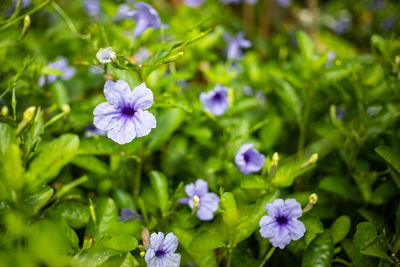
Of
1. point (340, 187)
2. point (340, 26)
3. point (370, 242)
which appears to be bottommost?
point (340, 26)

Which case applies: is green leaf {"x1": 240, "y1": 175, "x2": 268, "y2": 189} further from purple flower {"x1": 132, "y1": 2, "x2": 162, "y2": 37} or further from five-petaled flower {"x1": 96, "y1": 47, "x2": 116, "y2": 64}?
purple flower {"x1": 132, "y1": 2, "x2": 162, "y2": 37}

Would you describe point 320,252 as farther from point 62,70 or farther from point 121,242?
point 62,70

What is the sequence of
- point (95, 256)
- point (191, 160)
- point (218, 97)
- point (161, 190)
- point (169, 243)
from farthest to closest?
point (218, 97), point (191, 160), point (161, 190), point (169, 243), point (95, 256)

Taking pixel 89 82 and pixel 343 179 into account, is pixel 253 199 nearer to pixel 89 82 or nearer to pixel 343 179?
pixel 343 179

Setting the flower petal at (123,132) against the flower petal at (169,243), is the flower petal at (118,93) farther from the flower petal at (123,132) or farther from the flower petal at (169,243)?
the flower petal at (169,243)

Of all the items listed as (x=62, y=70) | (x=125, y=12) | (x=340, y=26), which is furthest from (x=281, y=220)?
(x=340, y=26)

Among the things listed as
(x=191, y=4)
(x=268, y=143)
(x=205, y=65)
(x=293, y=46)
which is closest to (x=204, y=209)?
(x=268, y=143)
